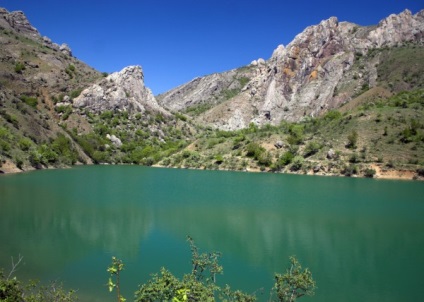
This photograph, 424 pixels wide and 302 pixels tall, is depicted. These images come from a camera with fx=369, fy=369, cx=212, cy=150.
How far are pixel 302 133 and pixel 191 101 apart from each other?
360 ft

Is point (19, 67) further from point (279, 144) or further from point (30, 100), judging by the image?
point (279, 144)

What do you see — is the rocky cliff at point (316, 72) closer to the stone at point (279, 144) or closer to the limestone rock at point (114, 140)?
the limestone rock at point (114, 140)

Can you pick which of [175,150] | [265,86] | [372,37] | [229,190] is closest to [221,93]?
[265,86]

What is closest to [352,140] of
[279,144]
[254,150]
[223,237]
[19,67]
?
[279,144]

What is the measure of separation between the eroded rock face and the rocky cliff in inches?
1189

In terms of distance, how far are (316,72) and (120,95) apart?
77.9 meters

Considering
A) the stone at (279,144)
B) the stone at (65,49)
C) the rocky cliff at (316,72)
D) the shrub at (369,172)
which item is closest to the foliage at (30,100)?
the stone at (65,49)

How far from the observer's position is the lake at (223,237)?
666 inches

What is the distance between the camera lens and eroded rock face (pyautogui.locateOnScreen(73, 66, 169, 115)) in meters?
120

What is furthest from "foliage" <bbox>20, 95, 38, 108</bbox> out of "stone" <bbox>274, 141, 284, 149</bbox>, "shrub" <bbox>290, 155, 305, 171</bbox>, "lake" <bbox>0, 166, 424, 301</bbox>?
"shrub" <bbox>290, 155, 305, 171</bbox>

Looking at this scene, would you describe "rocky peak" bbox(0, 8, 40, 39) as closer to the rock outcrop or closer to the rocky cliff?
the rock outcrop

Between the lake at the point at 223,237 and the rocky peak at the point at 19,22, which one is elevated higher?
the rocky peak at the point at 19,22

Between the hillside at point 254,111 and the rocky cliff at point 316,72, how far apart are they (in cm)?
45

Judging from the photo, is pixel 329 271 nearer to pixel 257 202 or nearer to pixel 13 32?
pixel 257 202
